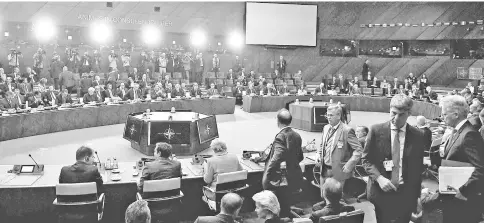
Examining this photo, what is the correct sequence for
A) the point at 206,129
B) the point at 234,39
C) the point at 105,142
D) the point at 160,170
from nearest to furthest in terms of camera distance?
the point at 160,170
the point at 206,129
the point at 105,142
the point at 234,39

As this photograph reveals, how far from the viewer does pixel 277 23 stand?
811 inches

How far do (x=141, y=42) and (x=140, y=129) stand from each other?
434 inches

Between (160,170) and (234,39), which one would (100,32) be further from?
(160,170)

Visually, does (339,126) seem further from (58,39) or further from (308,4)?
(308,4)

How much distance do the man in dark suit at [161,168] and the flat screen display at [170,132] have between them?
13.1ft

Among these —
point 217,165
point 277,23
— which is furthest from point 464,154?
point 277,23

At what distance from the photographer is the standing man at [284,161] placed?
451 centimetres

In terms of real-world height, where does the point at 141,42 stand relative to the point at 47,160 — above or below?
above

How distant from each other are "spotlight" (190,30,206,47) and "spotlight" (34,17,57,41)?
592cm

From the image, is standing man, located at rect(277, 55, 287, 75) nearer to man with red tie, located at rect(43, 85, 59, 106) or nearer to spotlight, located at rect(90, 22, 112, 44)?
spotlight, located at rect(90, 22, 112, 44)

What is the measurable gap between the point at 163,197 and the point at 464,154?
115 inches

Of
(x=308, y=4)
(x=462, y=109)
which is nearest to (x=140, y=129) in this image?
(x=462, y=109)

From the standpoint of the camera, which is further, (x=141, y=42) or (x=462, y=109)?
(x=141, y=42)

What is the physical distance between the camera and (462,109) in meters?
3.33
